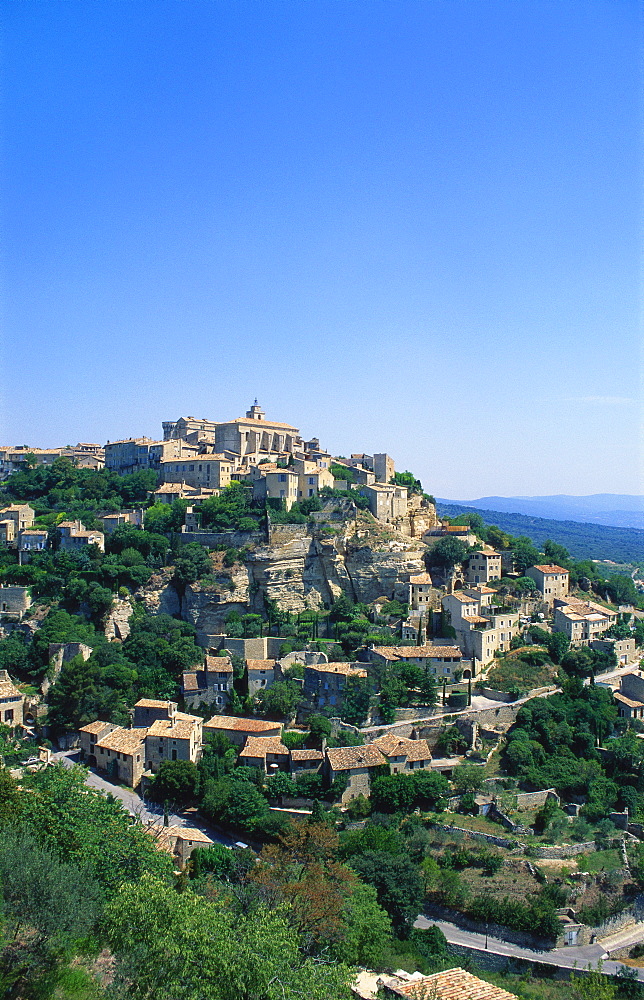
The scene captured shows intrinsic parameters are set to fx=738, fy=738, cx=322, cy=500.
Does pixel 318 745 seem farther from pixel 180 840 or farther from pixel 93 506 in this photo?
pixel 93 506

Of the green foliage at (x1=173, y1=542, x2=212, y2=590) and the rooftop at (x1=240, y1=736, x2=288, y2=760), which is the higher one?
the green foliage at (x1=173, y1=542, x2=212, y2=590)

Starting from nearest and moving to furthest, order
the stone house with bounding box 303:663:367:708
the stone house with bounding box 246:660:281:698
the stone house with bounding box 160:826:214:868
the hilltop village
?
the hilltop village < the stone house with bounding box 160:826:214:868 < the stone house with bounding box 303:663:367:708 < the stone house with bounding box 246:660:281:698

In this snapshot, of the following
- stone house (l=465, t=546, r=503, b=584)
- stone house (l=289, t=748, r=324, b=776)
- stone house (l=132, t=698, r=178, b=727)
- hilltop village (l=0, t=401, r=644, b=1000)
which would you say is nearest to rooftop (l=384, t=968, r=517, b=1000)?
hilltop village (l=0, t=401, r=644, b=1000)

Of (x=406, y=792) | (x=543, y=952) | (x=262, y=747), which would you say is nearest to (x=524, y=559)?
(x=406, y=792)

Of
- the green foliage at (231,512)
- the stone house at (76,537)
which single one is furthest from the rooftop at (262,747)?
the stone house at (76,537)

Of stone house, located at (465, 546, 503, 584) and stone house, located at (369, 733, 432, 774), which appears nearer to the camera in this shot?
stone house, located at (369, 733, 432, 774)

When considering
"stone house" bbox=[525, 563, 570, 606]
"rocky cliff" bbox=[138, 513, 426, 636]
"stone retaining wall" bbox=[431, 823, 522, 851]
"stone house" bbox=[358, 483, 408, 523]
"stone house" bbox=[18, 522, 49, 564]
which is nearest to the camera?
"stone retaining wall" bbox=[431, 823, 522, 851]

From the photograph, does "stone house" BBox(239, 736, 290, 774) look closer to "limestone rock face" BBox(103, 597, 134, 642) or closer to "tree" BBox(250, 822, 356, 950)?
"tree" BBox(250, 822, 356, 950)
